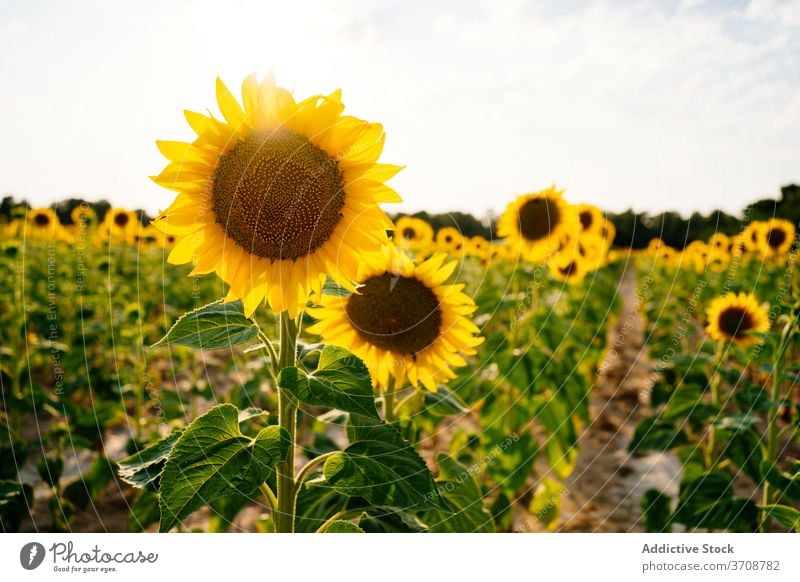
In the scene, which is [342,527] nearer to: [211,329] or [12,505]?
[211,329]

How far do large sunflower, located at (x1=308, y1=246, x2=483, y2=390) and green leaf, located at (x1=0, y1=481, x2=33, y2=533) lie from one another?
138 cm

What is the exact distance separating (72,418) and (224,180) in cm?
290

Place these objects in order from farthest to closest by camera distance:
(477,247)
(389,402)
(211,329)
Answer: (477,247) < (389,402) < (211,329)

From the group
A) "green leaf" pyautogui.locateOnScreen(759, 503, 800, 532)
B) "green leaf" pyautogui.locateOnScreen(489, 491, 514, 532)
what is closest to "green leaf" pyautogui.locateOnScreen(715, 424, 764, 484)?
"green leaf" pyautogui.locateOnScreen(759, 503, 800, 532)

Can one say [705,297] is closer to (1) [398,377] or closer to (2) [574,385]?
(2) [574,385]

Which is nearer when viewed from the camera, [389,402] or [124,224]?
[389,402]

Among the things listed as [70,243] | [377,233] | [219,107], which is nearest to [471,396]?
[377,233]

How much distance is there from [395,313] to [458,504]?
52 cm

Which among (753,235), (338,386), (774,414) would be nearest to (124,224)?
(753,235)

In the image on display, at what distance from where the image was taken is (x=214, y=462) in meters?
1.02

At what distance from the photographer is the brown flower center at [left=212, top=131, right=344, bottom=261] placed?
1.11 metres

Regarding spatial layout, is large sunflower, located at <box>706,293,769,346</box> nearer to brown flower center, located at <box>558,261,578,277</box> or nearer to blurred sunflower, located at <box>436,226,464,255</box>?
brown flower center, located at <box>558,261,578,277</box>

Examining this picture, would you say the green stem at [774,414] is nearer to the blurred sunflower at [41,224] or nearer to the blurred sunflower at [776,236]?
A: the blurred sunflower at [776,236]

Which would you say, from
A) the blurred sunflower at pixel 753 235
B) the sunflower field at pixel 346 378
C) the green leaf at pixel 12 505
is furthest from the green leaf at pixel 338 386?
the blurred sunflower at pixel 753 235
